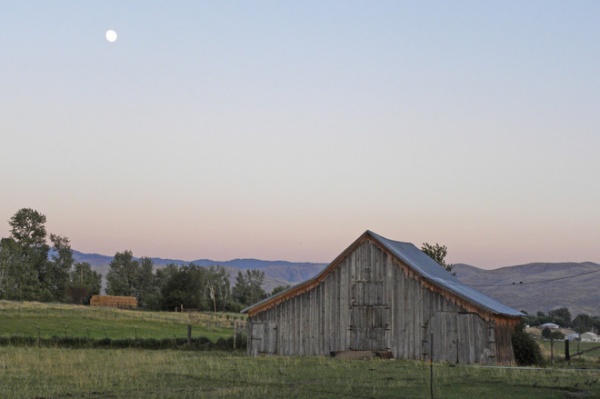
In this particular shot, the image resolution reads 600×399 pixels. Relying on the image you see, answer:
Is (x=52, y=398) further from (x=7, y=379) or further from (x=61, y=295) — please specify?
(x=61, y=295)

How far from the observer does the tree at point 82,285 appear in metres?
164

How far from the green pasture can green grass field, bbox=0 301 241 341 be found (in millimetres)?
33726

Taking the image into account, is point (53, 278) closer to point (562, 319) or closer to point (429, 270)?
point (562, 319)

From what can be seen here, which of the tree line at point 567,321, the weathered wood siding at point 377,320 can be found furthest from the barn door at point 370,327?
the tree line at point 567,321

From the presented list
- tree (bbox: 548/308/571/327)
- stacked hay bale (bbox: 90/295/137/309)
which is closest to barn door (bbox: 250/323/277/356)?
stacked hay bale (bbox: 90/295/137/309)

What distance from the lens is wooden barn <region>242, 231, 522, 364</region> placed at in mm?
46812

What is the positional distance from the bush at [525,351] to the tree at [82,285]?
4851 inches

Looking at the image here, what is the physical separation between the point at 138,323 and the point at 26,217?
3358 inches

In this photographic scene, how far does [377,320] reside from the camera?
163 ft

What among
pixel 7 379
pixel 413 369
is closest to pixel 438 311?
pixel 413 369

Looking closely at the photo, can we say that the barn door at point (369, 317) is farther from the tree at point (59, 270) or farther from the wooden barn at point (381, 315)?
the tree at point (59, 270)

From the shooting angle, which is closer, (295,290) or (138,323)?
(295,290)

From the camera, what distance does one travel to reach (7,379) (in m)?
31.5

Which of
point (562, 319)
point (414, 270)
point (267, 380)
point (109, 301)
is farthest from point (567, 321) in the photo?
point (267, 380)
